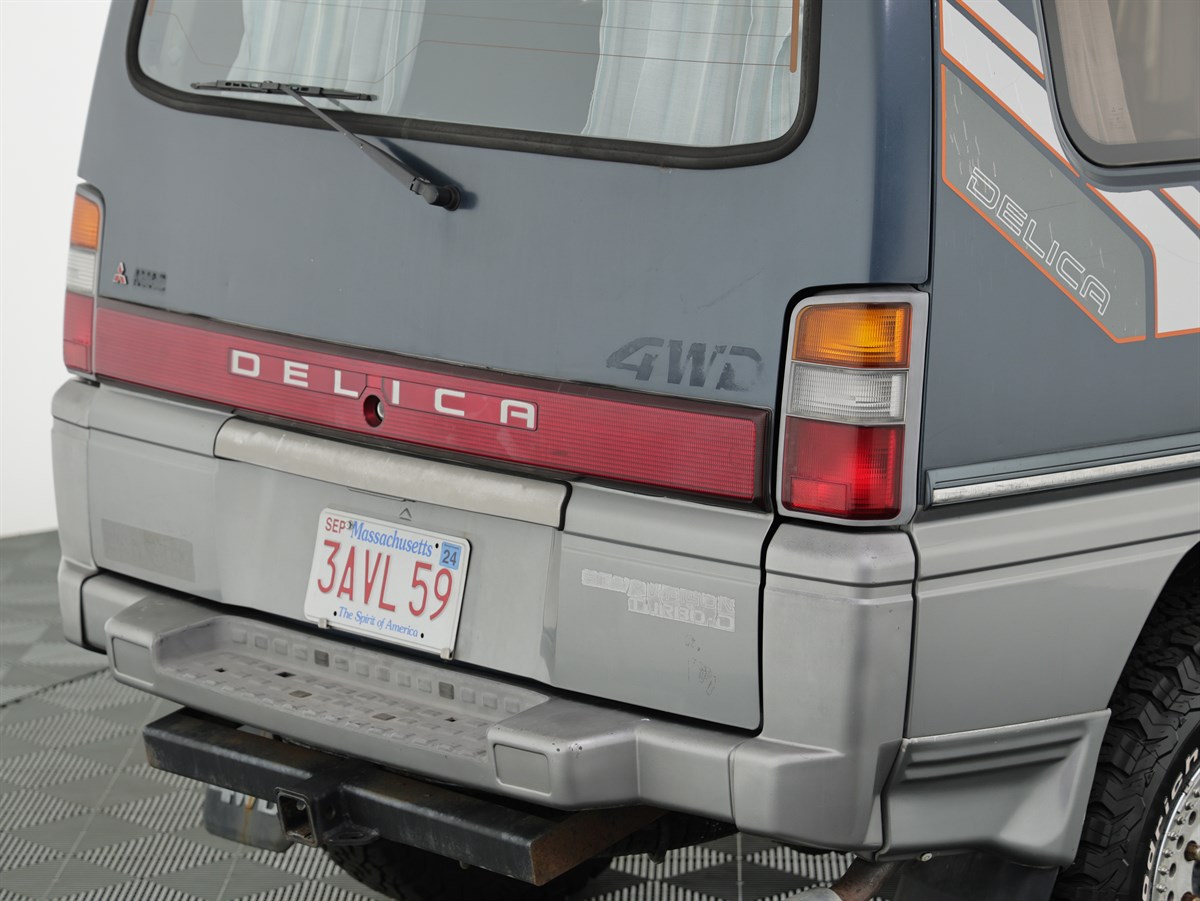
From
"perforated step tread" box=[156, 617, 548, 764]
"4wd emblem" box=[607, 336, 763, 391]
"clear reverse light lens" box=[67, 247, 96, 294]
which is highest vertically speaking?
"clear reverse light lens" box=[67, 247, 96, 294]

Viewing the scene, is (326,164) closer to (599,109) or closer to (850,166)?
(599,109)

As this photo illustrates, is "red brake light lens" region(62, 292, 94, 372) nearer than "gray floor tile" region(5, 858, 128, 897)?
Yes

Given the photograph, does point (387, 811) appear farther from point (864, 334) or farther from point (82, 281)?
point (82, 281)

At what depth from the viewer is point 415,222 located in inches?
98.9

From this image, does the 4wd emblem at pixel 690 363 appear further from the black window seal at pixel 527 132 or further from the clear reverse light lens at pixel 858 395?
the black window seal at pixel 527 132

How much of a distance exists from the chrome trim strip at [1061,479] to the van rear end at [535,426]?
0.03 m

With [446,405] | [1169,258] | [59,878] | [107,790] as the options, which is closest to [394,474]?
[446,405]

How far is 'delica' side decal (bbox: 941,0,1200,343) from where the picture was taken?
85.7 inches

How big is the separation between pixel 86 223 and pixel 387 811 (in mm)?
1357

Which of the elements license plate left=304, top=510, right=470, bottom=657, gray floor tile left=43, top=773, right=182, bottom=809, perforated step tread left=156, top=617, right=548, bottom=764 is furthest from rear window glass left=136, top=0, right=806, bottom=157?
gray floor tile left=43, top=773, right=182, bottom=809

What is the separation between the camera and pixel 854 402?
2.14 m

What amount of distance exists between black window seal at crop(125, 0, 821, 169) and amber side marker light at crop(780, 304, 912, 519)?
270 millimetres

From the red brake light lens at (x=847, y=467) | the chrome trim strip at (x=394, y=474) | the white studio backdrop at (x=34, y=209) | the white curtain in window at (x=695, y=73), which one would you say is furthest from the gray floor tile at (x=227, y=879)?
the white studio backdrop at (x=34, y=209)

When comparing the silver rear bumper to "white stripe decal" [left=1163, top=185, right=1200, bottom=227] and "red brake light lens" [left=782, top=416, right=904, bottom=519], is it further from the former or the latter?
"white stripe decal" [left=1163, top=185, right=1200, bottom=227]
